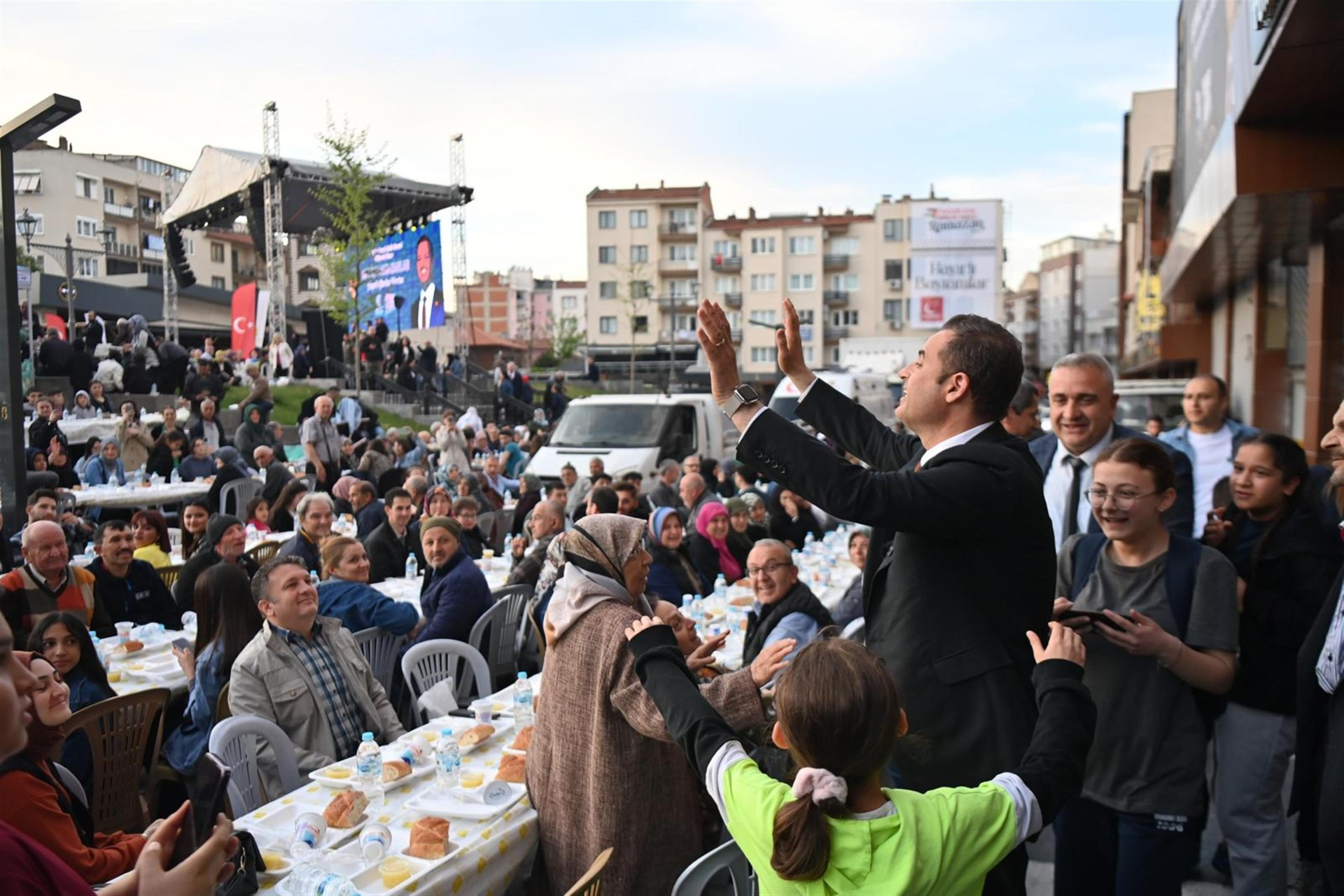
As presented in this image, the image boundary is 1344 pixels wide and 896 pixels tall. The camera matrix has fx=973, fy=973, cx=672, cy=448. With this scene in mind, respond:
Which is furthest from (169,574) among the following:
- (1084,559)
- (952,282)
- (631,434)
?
(952,282)

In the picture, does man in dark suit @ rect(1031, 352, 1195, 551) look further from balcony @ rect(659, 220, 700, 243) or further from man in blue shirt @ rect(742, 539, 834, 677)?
balcony @ rect(659, 220, 700, 243)

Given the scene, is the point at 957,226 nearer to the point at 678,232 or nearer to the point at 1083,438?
the point at 1083,438

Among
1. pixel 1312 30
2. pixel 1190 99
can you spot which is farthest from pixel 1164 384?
pixel 1312 30

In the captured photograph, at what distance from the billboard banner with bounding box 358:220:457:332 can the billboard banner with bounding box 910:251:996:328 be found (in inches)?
605

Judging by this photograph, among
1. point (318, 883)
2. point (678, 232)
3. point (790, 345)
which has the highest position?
point (678, 232)

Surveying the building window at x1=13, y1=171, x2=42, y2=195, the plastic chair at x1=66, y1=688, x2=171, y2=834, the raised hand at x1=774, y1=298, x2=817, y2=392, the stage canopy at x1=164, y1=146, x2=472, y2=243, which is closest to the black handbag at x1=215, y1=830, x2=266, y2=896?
the plastic chair at x1=66, y1=688, x2=171, y2=834

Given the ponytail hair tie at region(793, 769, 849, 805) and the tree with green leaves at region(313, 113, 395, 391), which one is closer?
the ponytail hair tie at region(793, 769, 849, 805)

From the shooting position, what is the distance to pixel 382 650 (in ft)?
18.0

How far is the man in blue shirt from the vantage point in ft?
14.8

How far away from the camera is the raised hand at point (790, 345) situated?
7.96 feet

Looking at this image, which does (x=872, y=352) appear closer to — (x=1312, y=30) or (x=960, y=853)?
(x=1312, y=30)

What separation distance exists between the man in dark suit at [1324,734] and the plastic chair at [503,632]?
4.10m

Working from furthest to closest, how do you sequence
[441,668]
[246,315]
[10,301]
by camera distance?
1. [246,315]
2. [10,301]
3. [441,668]

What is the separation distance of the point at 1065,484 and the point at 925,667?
87.1 inches
